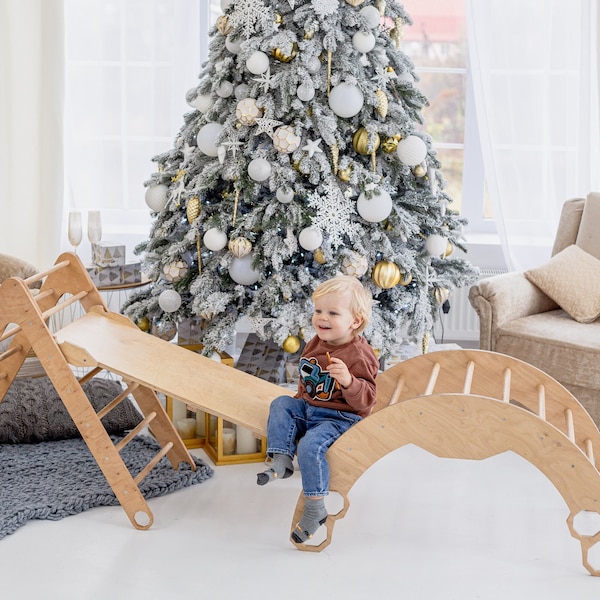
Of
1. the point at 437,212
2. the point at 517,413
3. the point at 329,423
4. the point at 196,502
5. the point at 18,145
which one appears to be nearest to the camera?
the point at 517,413

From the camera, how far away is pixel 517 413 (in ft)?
7.80

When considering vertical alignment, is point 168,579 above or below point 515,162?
below

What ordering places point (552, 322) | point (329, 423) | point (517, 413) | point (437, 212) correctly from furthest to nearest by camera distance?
point (552, 322) < point (437, 212) < point (329, 423) < point (517, 413)

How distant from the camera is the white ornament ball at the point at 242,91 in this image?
3.22 m

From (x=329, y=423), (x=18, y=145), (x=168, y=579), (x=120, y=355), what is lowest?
(x=168, y=579)

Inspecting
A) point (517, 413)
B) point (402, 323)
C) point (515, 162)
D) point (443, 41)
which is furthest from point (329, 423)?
point (443, 41)

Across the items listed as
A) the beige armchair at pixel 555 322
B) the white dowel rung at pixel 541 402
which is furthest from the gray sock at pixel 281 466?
the beige armchair at pixel 555 322

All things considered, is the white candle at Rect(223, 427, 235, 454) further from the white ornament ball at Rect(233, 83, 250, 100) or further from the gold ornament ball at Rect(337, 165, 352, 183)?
the white ornament ball at Rect(233, 83, 250, 100)

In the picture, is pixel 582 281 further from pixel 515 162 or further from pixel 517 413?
pixel 517 413

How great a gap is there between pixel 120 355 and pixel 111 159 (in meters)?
2.12

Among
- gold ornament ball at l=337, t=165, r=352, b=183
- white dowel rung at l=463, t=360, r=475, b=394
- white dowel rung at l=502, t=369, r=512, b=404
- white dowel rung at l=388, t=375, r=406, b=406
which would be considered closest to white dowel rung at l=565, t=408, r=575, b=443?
white dowel rung at l=502, t=369, r=512, b=404

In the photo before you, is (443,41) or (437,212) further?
(443,41)

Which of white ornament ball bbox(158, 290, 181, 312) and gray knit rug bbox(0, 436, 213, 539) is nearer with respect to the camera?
gray knit rug bbox(0, 436, 213, 539)

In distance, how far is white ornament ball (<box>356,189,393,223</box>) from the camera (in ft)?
10.3
